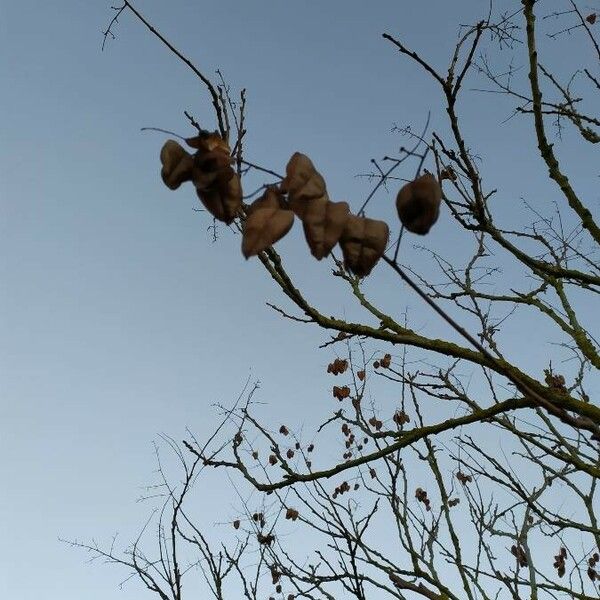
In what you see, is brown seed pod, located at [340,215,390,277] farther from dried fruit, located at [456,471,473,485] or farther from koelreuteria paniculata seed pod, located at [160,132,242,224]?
dried fruit, located at [456,471,473,485]

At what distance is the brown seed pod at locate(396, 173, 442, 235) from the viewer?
1.34 meters

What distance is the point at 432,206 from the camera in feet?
4.39

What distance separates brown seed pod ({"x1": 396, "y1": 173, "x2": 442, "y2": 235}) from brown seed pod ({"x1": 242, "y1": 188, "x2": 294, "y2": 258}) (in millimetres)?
257

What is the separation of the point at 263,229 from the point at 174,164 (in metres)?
0.32

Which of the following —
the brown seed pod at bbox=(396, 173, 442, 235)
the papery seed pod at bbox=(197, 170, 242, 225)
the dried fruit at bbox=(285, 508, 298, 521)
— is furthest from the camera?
the dried fruit at bbox=(285, 508, 298, 521)

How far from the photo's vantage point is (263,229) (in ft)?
4.47

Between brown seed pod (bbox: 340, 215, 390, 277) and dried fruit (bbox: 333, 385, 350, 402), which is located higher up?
dried fruit (bbox: 333, 385, 350, 402)

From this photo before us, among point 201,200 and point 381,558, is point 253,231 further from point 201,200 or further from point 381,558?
point 381,558

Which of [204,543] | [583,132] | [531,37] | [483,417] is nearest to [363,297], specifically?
[483,417]

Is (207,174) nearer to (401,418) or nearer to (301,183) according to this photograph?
(301,183)

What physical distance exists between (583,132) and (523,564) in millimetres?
4112

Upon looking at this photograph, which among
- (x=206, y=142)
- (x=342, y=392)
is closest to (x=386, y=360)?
(x=342, y=392)

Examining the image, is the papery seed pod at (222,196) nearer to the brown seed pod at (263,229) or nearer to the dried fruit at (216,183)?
the dried fruit at (216,183)

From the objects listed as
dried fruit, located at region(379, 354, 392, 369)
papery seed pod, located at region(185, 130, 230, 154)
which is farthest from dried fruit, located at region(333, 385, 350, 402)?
papery seed pod, located at region(185, 130, 230, 154)
